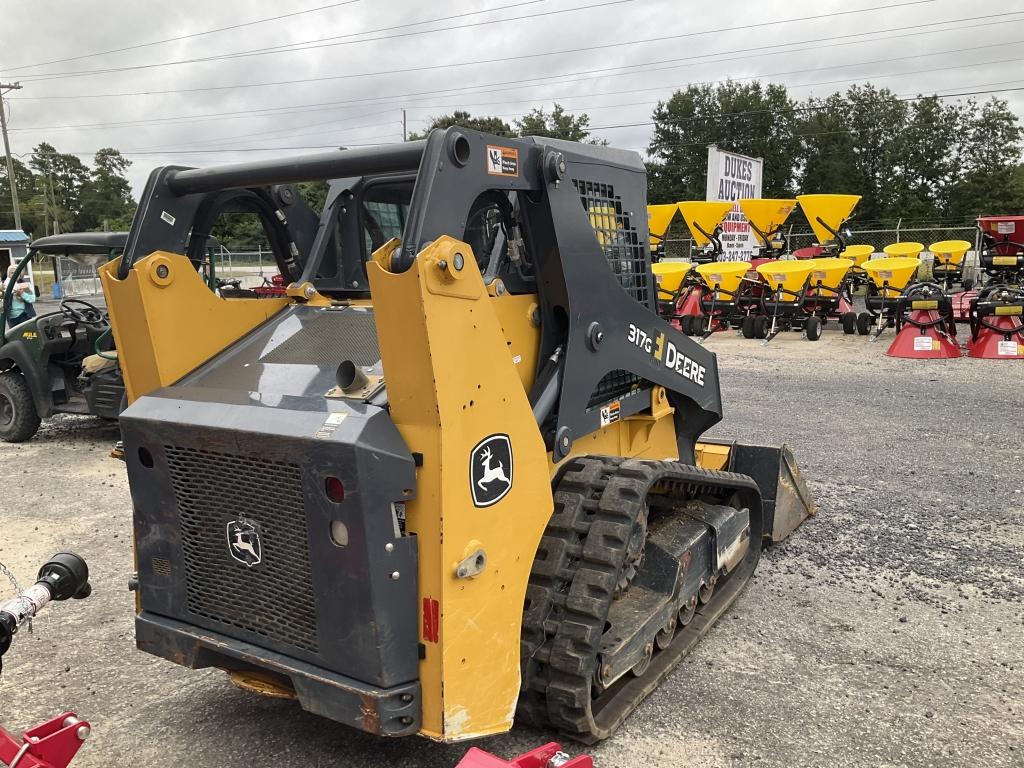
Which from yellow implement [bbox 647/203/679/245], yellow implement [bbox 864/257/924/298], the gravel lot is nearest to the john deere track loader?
the gravel lot

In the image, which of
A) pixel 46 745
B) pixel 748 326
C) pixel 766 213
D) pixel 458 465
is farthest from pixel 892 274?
pixel 46 745

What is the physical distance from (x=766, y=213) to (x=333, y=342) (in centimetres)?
1690

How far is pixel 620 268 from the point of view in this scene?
376cm

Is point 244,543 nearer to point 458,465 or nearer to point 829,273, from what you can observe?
point 458,465

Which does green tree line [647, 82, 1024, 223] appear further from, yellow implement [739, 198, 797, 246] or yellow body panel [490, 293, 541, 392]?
yellow body panel [490, 293, 541, 392]

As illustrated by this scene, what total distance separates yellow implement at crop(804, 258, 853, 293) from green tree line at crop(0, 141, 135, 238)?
71141mm

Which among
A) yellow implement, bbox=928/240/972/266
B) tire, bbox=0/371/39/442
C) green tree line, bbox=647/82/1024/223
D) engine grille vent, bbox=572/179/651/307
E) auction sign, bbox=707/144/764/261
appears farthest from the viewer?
green tree line, bbox=647/82/1024/223

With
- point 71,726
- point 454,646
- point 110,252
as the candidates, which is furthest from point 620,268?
point 110,252

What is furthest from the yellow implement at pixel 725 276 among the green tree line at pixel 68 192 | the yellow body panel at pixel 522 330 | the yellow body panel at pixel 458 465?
the green tree line at pixel 68 192

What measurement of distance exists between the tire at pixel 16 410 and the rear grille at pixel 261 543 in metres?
7.07

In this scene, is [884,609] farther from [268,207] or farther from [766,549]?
[268,207]

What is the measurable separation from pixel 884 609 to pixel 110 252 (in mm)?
8052

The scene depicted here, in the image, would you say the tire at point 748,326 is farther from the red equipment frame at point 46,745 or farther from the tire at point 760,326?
the red equipment frame at point 46,745

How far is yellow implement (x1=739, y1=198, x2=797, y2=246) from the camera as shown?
18.2 meters
